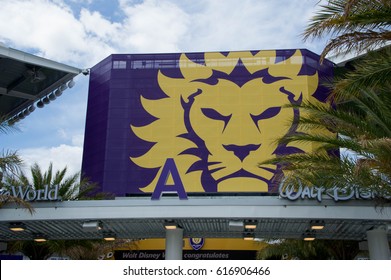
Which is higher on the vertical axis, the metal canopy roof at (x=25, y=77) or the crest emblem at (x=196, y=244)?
the metal canopy roof at (x=25, y=77)

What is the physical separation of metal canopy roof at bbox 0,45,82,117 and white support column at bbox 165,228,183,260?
59.0ft

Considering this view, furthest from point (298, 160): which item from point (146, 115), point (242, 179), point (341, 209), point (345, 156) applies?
point (146, 115)

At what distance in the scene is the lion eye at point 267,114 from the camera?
5568 cm

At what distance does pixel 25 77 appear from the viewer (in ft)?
111

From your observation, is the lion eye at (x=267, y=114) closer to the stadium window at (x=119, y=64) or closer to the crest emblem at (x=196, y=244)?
the stadium window at (x=119, y=64)

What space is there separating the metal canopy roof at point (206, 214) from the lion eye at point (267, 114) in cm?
3894

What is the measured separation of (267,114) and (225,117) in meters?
4.69

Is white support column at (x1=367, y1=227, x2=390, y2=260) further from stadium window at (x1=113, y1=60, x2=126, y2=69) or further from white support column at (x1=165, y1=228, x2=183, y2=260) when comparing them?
stadium window at (x1=113, y1=60, x2=126, y2=69)

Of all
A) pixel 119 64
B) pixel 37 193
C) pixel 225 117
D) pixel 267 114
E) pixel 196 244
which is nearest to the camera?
pixel 37 193

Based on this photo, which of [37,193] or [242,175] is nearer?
[37,193]

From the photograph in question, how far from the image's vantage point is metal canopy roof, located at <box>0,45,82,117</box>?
1223 inches

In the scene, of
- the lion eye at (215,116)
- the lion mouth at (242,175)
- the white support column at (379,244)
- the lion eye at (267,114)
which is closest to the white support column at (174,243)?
the white support column at (379,244)

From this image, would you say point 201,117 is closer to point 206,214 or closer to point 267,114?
point 267,114

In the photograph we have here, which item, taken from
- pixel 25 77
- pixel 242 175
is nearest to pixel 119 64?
pixel 242 175
